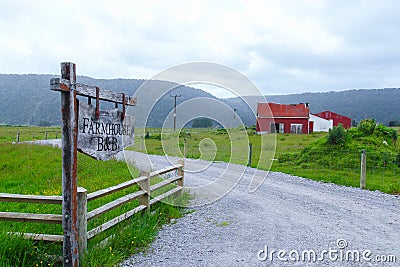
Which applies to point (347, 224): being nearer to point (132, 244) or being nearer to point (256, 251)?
point (256, 251)

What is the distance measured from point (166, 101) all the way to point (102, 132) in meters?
3.17

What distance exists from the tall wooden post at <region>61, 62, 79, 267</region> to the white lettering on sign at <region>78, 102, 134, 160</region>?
163mm

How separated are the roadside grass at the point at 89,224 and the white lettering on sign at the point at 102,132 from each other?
3.96 feet

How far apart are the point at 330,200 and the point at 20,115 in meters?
138

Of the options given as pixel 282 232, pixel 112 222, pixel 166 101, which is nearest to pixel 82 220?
pixel 112 222

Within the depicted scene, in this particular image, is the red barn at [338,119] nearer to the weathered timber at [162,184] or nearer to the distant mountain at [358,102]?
the distant mountain at [358,102]

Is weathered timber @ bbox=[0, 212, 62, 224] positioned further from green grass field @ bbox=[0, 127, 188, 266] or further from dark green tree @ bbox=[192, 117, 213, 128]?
dark green tree @ bbox=[192, 117, 213, 128]

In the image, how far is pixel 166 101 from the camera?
303 inches

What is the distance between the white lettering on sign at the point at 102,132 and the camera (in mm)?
4219

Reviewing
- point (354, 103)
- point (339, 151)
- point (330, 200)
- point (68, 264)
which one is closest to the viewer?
point (68, 264)

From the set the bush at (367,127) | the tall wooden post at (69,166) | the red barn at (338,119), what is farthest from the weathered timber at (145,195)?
the red barn at (338,119)

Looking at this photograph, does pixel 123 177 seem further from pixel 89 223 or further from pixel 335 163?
pixel 335 163

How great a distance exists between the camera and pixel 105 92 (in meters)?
4.86

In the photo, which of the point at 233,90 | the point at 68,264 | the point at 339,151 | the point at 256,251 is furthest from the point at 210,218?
the point at 339,151
